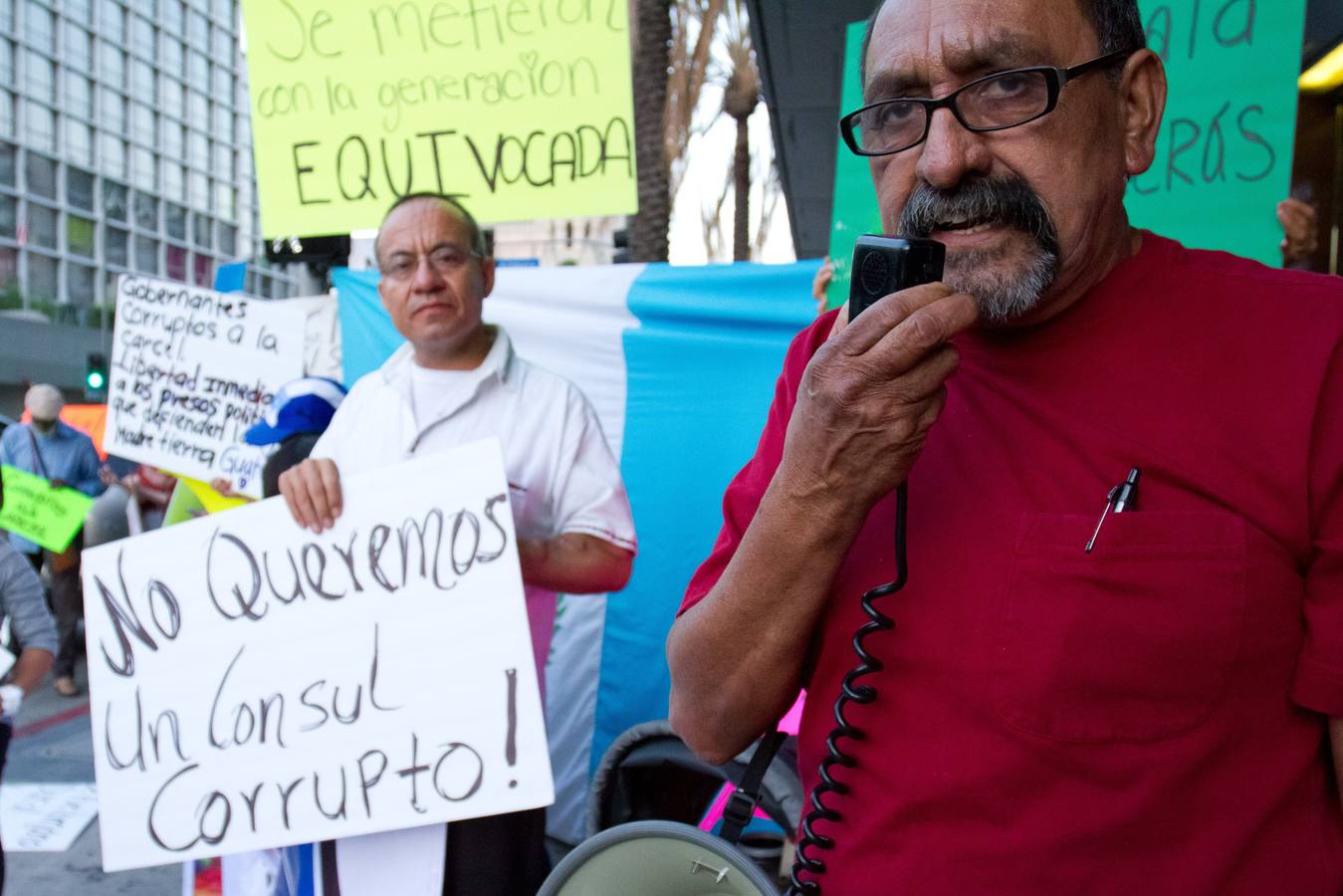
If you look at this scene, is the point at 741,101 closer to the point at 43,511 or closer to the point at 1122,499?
the point at 43,511

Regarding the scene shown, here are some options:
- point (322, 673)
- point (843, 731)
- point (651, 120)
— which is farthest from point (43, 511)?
point (843, 731)

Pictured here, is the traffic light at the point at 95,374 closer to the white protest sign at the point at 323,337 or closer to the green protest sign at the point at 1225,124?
the white protest sign at the point at 323,337

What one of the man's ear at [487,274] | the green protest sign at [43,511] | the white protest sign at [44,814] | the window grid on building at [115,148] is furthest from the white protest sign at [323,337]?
the window grid on building at [115,148]

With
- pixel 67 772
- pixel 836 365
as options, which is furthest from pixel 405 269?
pixel 67 772

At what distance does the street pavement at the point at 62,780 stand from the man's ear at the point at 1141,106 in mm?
4045

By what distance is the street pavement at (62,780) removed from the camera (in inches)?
152

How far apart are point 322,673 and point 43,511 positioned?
17.6 ft

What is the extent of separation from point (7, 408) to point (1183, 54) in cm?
3309

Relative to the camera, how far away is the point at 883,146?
3.91ft

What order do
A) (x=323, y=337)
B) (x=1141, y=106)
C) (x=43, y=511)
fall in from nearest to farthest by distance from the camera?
(x=1141, y=106), (x=323, y=337), (x=43, y=511)

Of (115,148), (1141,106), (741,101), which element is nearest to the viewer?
(1141,106)

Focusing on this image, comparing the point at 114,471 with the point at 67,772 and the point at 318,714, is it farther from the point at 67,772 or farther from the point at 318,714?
the point at 318,714

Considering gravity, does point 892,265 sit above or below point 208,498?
above

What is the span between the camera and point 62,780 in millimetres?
4988
